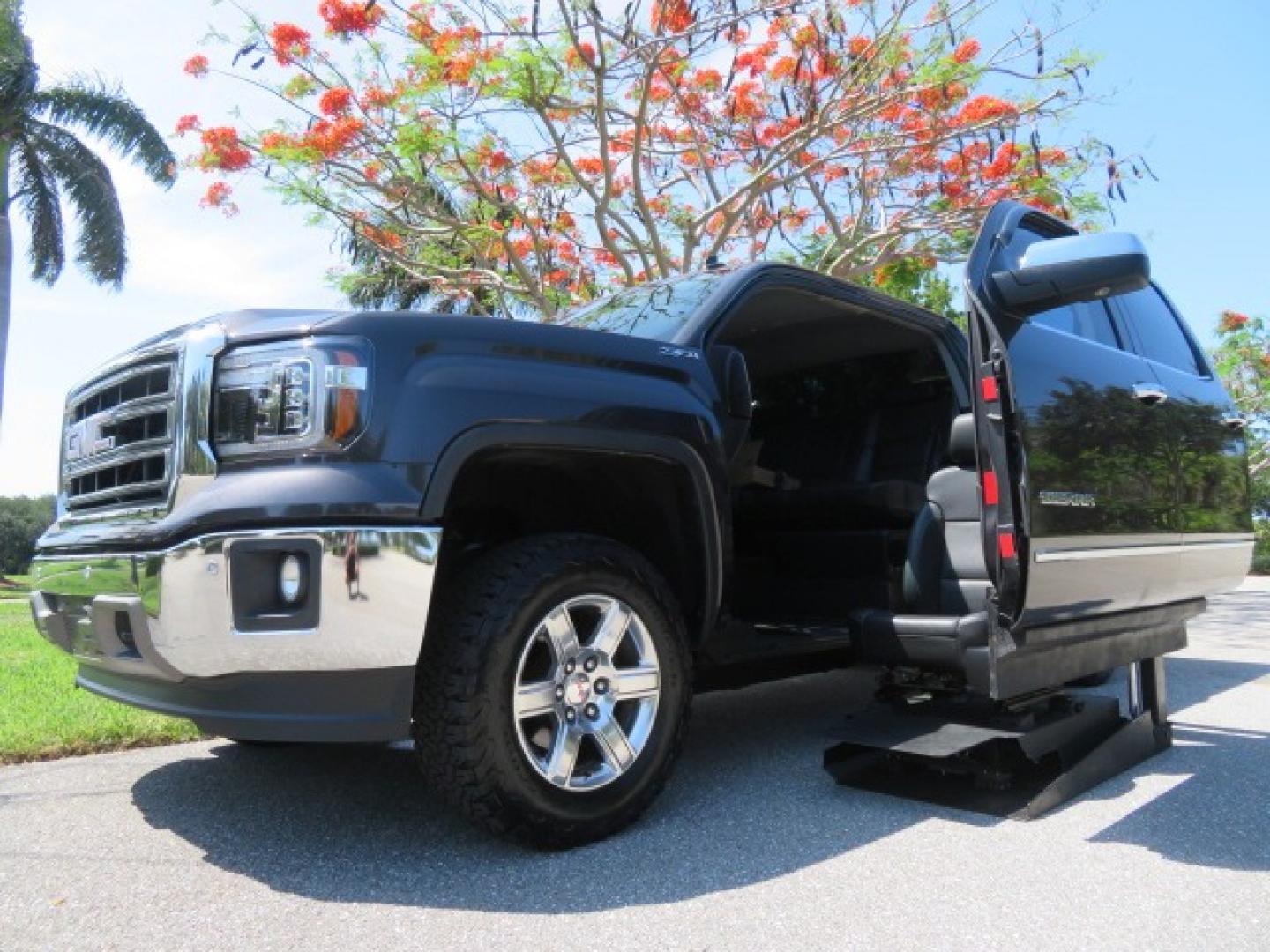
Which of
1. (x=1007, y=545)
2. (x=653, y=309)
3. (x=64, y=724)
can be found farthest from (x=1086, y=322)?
(x=64, y=724)

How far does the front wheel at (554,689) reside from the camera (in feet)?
8.96

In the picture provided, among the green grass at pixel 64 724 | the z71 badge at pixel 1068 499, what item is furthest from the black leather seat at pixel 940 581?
the green grass at pixel 64 724

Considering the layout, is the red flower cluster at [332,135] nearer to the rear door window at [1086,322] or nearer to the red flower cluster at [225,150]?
the red flower cluster at [225,150]

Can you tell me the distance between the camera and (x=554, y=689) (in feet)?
9.53

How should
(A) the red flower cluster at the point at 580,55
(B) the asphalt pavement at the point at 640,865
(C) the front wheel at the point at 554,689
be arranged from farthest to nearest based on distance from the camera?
(A) the red flower cluster at the point at 580,55, (C) the front wheel at the point at 554,689, (B) the asphalt pavement at the point at 640,865

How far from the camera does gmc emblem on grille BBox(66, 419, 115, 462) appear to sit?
3.20 meters

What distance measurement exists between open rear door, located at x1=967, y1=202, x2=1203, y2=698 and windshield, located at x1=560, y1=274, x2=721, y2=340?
99 cm

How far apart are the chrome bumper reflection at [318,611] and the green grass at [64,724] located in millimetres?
1931

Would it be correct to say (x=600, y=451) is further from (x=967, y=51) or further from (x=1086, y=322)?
(x=967, y=51)

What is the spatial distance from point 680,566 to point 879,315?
166 centimetres

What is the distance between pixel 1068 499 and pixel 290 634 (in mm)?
2550

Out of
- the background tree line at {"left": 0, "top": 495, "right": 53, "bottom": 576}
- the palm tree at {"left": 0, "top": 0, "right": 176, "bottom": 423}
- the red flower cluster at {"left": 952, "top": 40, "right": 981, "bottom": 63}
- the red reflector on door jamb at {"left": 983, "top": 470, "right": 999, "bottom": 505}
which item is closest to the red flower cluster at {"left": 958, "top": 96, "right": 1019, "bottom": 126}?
the red flower cluster at {"left": 952, "top": 40, "right": 981, "bottom": 63}

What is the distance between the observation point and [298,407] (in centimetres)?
267

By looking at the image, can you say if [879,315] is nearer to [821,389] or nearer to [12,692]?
[821,389]
